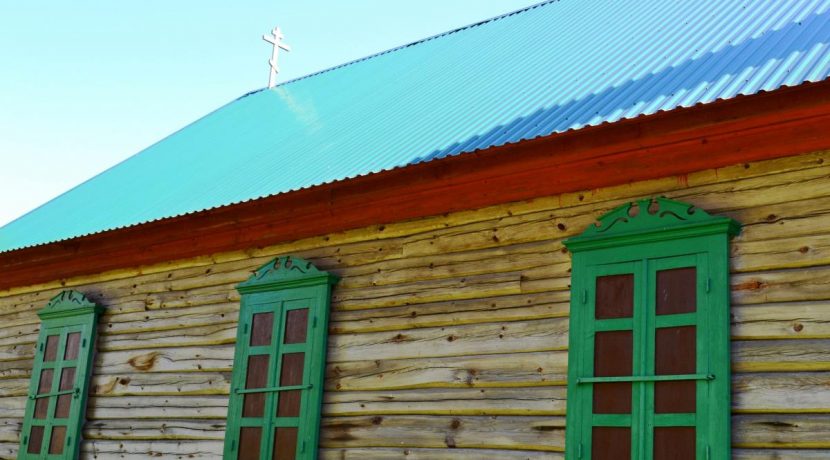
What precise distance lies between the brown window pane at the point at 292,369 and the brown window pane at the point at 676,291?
3.43m

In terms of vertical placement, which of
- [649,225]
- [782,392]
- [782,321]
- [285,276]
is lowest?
[782,392]

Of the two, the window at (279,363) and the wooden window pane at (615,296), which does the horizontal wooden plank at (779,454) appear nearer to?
the wooden window pane at (615,296)

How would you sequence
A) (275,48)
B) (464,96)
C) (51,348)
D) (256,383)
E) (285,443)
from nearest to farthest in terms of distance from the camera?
(285,443) → (256,383) → (464,96) → (51,348) → (275,48)

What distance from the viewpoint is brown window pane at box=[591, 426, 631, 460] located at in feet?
21.8

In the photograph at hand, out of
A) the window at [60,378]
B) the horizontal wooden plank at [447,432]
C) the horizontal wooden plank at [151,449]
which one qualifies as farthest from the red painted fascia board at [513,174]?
the horizontal wooden plank at [151,449]

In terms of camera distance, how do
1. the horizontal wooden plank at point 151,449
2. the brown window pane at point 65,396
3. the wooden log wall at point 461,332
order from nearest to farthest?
the wooden log wall at point 461,332, the horizontal wooden plank at point 151,449, the brown window pane at point 65,396

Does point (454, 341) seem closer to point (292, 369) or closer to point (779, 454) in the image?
point (292, 369)

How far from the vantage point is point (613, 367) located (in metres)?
6.88

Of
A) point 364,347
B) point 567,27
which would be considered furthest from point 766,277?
point 567,27

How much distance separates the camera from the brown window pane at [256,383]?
9.12 metres

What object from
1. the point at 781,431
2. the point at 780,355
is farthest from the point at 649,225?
the point at 781,431

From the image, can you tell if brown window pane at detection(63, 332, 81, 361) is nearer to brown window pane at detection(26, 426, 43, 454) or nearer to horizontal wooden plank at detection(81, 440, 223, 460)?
brown window pane at detection(26, 426, 43, 454)

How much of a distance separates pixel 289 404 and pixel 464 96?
3.62 meters

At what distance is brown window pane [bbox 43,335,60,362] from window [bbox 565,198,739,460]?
6883mm
